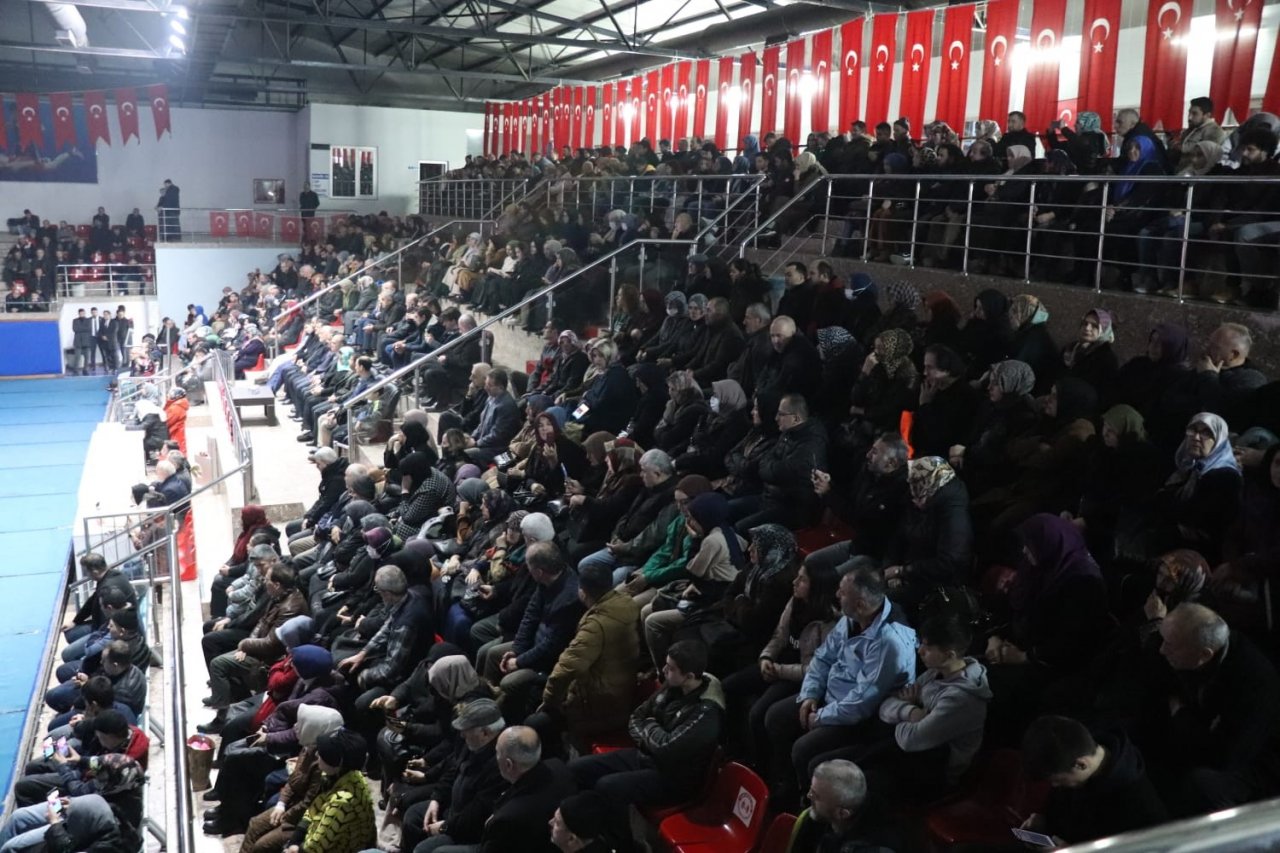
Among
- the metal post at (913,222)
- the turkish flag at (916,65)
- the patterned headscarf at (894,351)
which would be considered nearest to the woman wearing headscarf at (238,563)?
the patterned headscarf at (894,351)

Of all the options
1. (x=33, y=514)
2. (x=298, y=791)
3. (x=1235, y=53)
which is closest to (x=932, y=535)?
(x=298, y=791)

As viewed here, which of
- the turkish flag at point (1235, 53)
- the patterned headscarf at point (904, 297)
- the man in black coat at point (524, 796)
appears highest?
the turkish flag at point (1235, 53)

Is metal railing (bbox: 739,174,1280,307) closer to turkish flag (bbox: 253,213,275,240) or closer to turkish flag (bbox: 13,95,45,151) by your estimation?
turkish flag (bbox: 253,213,275,240)

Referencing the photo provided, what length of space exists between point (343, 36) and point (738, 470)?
2109 centimetres

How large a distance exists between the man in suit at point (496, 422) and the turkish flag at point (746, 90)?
864 centimetres

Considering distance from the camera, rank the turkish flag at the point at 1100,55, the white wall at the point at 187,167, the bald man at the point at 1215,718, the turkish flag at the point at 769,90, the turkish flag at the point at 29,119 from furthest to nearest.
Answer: the white wall at the point at 187,167, the turkish flag at the point at 29,119, the turkish flag at the point at 769,90, the turkish flag at the point at 1100,55, the bald man at the point at 1215,718

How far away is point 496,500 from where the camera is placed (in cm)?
713

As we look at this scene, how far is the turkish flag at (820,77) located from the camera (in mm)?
14133

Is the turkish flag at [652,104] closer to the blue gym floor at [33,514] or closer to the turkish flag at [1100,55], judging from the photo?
the turkish flag at [1100,55]

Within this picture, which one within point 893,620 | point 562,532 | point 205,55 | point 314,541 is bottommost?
point 314,541

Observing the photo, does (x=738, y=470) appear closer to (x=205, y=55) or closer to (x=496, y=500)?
(x=496, y=500)

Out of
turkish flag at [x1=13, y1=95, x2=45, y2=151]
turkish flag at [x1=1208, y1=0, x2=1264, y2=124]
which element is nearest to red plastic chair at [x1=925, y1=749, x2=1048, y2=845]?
turkish flag at [x1=1208, y1=0, x2=1264, y2=124]

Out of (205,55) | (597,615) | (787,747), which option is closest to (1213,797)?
(787,747)

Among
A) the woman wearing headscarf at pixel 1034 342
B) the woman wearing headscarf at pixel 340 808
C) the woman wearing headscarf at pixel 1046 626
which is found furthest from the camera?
the woman wearing headscarf at pixel 1034 342
